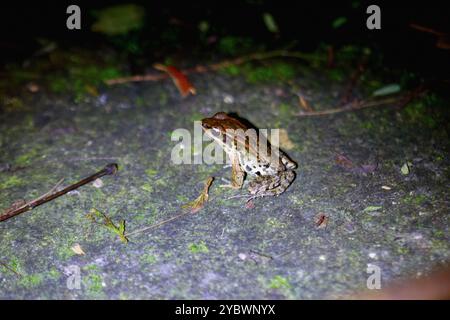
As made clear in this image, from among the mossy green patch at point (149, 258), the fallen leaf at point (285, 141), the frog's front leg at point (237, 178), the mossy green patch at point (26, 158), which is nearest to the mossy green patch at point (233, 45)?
the fallen leaf at point (285, 141)

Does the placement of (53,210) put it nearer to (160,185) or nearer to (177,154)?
(160,185)

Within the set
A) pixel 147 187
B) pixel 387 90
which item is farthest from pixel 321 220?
pixel 387 90

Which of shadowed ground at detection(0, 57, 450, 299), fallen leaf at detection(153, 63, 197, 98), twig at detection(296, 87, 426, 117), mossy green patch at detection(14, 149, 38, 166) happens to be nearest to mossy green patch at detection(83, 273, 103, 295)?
shadowed ground at detection(0, 57, 450, 299)

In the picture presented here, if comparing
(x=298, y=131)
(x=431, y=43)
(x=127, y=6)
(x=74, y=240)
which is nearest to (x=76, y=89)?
(x=127, y=6)

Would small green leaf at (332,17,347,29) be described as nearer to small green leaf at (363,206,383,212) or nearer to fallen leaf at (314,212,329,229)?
small green leaf at (363,206,383,212)

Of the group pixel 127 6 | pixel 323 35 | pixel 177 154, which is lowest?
pixel 177 154

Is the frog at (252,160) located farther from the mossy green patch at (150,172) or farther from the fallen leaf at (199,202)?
the mossy green patch at (150,172)
